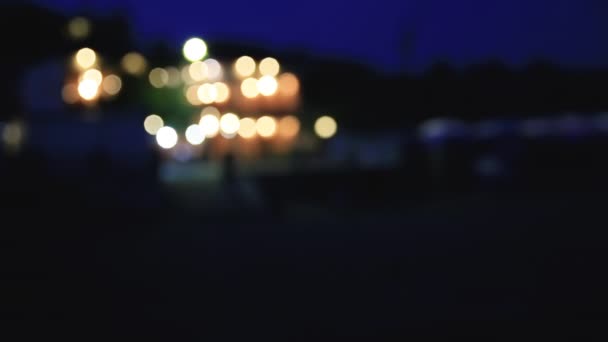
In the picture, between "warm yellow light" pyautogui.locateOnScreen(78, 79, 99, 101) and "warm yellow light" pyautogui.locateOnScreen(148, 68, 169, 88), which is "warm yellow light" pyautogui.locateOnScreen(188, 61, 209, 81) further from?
"warm yellow light" pyautogui.locateOnScreen(78, 79, 99, 101)

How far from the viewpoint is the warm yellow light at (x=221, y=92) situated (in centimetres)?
2873

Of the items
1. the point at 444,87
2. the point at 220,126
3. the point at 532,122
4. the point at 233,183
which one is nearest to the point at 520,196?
the point at 233,183

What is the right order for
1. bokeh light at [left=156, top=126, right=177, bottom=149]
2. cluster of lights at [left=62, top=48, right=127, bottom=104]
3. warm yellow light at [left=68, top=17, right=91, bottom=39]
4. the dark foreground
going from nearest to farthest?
the dark foreground, cluster of lights at [left=62, top=48, right=127, bottom=104], bokeh light at [left=156, top=126, right=177, bottom=149], warm yellow light at [left=68, top=17, right=91, bottom=39]

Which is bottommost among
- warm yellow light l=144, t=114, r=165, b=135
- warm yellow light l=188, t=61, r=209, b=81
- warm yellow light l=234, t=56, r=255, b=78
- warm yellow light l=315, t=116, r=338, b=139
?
warm yellow light l=144, t=114, r=165, b=135

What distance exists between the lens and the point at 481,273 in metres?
9.73

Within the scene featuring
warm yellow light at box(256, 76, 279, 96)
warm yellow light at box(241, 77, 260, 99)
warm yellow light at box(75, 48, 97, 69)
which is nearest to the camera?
warm yellow light at box(75, 48, 97, 69)

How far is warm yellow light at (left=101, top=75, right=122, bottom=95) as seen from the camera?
2558cm

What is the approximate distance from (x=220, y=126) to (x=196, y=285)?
19643mm

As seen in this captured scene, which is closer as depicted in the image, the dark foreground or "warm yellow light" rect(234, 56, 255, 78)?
the dark foreground

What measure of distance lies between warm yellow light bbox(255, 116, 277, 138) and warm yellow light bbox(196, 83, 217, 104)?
216 centimetres

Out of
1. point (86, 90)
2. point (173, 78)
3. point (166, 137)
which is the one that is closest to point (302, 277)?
point (86, 90)

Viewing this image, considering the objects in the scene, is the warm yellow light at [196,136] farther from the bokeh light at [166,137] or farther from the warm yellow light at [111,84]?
the warm yellow light at [111,84]

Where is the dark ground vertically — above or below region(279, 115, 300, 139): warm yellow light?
below

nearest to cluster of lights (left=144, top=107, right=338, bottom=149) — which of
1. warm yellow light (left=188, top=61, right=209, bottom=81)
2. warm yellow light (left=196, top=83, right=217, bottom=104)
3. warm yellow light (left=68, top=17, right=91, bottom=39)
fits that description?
warm yellow light (left=196, top=83, right=217, bottom=104)
